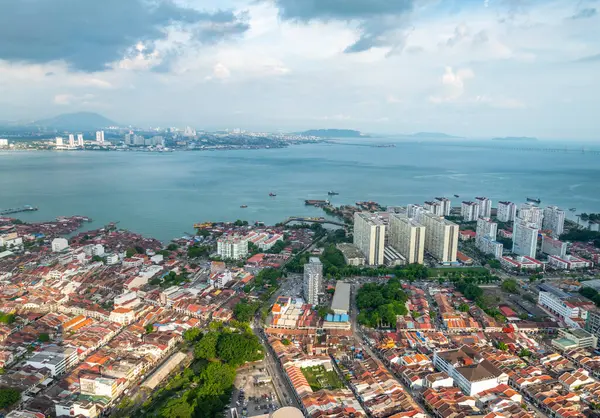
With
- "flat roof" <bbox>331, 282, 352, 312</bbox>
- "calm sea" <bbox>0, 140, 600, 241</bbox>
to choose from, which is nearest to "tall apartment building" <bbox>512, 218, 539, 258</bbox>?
"flat roof" <bbox>331, 282, 352, 312</bbox>

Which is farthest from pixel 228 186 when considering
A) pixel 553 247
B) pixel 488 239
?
pixel 553 247

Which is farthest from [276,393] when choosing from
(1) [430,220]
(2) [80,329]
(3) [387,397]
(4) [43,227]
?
(4) [43,227]

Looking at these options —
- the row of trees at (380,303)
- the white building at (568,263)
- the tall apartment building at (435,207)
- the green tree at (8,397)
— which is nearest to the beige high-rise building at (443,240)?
the white building at (568,263)

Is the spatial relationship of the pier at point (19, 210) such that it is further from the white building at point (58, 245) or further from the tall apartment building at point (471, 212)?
the tall apartment building at point (471, 212)

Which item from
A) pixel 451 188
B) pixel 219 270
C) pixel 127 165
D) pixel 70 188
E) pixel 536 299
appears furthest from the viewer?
pixel 127 165

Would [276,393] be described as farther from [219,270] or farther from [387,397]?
[219,270]

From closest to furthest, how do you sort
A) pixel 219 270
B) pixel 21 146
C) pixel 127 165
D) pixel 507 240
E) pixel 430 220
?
1. pixel 219 270
2. pixel 430 220
3. pixel 507 240
4. pixel 127 165
5. pixel 21 146

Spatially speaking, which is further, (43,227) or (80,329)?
(43,227)
